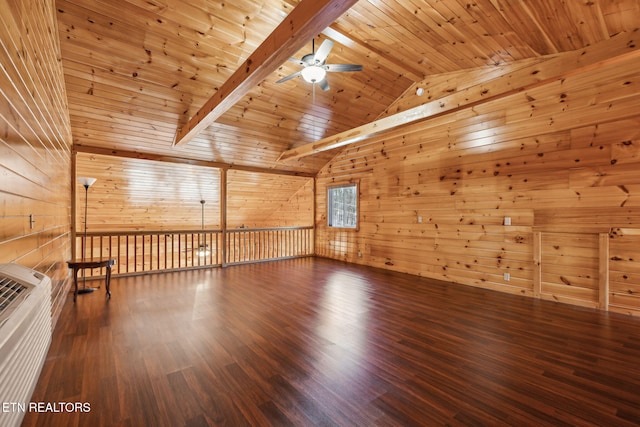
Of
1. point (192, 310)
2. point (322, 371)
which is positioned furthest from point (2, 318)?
point (192, 310)

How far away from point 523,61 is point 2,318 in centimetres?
574

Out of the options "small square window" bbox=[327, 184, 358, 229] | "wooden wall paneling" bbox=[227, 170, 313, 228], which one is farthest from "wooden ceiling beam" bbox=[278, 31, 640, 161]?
"wooden wall paneling" bbox=[227, 170, 313, 228]

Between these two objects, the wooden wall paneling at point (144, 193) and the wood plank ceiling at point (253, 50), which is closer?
the wood plank ceiling at point (253, 50)

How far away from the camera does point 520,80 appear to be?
13.7ft

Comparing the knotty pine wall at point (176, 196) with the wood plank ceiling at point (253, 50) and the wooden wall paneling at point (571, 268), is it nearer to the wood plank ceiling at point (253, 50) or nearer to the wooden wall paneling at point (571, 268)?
the wood plank ceiling at point (253, 50)

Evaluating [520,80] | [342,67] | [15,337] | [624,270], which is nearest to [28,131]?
[15,337]

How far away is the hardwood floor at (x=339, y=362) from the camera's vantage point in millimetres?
1727

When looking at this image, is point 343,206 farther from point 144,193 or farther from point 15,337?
point 15,337

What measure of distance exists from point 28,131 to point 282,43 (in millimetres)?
1878

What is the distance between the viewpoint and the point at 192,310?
3508 mm

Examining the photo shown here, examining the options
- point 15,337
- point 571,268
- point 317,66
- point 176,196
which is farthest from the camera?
point 176,196

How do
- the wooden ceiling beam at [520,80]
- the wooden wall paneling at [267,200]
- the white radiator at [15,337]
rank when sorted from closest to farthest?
the white radiator at [15,337], the wooden ceiling beam at [520,80], the wooden wall paneling at [267,200]

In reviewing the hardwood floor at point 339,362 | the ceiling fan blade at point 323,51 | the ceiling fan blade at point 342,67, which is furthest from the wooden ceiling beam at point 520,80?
the hardwood floor at point 339,362

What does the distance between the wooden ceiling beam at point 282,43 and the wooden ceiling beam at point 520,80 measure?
1.90 m
